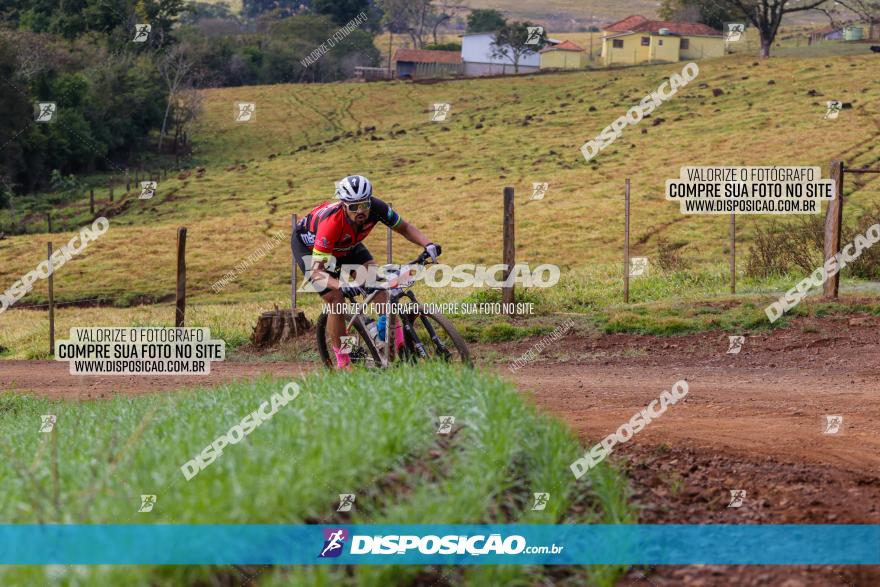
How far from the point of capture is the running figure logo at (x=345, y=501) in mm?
5047

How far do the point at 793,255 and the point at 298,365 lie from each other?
1098 centimetres

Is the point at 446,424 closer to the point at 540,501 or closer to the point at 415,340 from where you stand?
the point at 540,501

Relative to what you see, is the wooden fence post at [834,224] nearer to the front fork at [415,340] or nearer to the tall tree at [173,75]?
the front fork at [415,340]

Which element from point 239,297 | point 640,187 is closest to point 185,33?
point 640,187

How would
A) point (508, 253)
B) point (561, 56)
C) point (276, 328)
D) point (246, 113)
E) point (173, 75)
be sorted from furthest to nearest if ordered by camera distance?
point (561, 56)
point (246, 113)
point (173, 75)
point (508, 253)
point (276, 328)

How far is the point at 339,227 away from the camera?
10.0 m

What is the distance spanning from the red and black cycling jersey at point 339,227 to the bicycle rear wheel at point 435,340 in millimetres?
926

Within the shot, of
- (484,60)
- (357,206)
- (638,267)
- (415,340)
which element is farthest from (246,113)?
(415,340)

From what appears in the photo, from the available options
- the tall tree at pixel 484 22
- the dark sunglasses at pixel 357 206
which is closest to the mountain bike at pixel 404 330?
the dark sunglasses at pixel 357 206

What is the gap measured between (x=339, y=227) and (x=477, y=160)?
4691 cm

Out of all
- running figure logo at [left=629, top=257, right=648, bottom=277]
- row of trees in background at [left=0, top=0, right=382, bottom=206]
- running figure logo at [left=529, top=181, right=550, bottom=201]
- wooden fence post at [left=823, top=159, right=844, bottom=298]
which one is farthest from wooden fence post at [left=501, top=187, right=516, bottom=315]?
row of trees in background at [left=0, top=0, right=382, bottom=206]

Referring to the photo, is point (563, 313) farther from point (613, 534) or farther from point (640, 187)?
point (640, 187)

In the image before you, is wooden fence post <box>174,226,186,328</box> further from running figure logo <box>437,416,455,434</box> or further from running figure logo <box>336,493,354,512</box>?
running figure logo <box>336,493,354,512</box>

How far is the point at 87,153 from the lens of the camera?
62188mm
